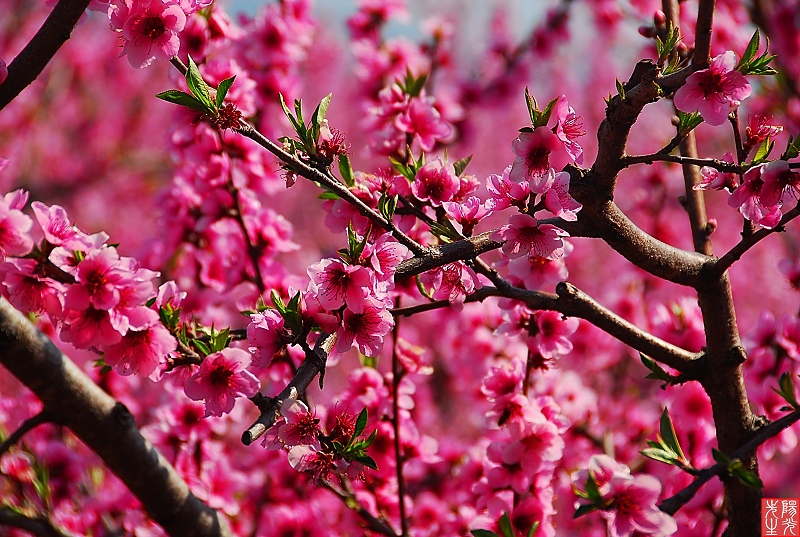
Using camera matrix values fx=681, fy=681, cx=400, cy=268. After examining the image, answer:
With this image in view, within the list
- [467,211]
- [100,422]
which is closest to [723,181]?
[467,211]

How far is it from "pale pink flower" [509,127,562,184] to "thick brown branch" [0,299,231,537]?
1.25 meters

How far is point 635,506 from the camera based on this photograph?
1629mm

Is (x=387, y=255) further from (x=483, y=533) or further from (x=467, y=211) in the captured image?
(x=483, y=533)

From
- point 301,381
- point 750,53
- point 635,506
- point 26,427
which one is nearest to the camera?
point 301,381

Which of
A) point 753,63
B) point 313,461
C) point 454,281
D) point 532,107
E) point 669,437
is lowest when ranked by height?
point 313,461

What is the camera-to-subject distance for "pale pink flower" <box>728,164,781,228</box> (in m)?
1.45

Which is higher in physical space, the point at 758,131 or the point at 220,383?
the point at 758,131

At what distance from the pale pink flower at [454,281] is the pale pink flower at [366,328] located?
237 mm

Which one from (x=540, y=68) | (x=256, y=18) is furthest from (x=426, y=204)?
(x=540, y=68)

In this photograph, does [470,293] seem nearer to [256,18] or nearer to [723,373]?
[723,373]

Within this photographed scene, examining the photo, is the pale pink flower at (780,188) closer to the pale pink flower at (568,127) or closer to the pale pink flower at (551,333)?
the pale pink flower at (568,127)

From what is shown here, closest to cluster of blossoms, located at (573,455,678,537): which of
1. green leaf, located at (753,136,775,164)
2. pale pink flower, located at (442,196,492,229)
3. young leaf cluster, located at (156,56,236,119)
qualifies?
pale pink flower, located at (442,196,492,229)

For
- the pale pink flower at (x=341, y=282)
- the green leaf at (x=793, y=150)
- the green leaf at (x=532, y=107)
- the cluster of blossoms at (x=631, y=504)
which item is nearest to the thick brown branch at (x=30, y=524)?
the pale pink flower at (x=341, y=282)

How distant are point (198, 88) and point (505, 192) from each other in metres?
0.69
